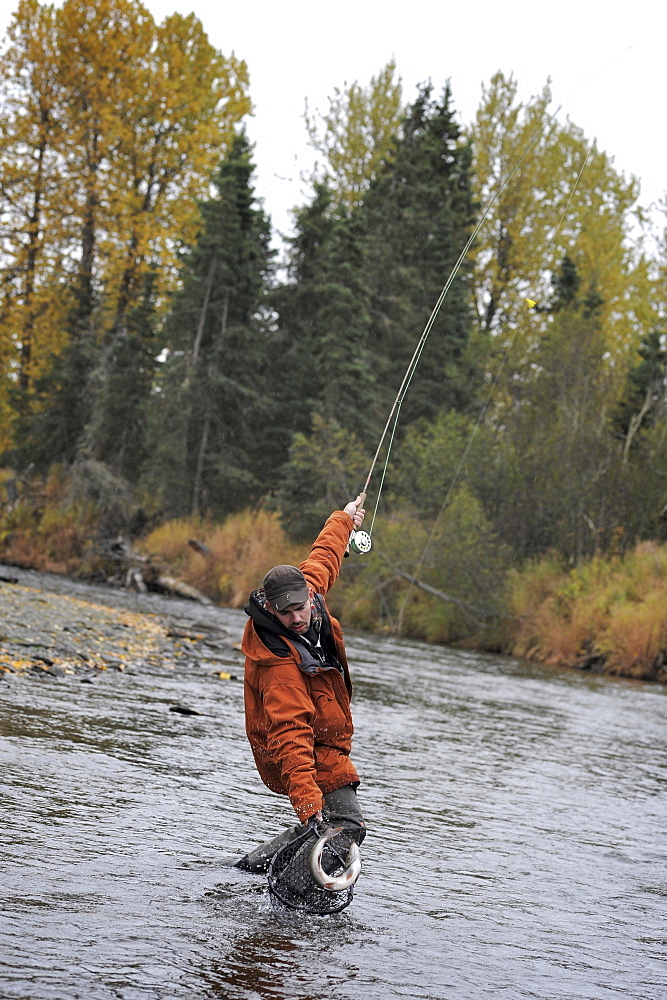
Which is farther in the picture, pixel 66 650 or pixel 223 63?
pixel 223 63

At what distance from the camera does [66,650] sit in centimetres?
1174

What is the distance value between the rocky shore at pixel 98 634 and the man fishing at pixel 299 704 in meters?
5.14

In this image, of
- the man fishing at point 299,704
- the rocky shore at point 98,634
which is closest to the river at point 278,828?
the man fishing at point 299,704

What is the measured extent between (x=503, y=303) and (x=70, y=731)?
31272mm

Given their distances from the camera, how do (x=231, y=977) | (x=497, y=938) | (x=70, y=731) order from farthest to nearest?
(x=70, y=731), (x=497, y=938), (x=231, y=977)

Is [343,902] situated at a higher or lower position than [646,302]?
lower

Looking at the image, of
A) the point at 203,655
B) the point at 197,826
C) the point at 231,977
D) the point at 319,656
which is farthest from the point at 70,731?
the point at 203,655

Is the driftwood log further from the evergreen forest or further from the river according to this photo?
the river

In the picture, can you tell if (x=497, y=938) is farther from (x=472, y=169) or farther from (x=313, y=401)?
(x=472, y=169)

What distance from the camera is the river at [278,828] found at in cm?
429

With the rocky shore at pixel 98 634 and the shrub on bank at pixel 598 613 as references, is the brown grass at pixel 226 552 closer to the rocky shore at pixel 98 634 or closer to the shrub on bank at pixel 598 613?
the rocky shore at pixel 98 634

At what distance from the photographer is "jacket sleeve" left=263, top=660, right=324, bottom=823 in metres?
4.85

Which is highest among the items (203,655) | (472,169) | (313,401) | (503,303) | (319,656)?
(472,169)

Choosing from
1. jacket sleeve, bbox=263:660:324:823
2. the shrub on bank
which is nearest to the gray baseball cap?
jacket sleeve, bbox=263:660:324:823
